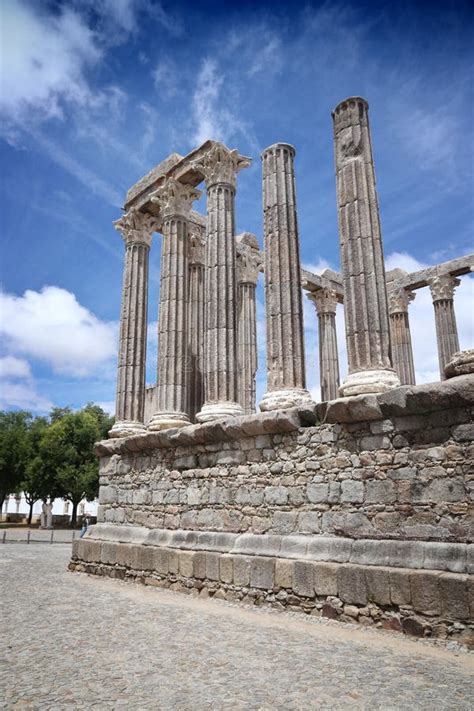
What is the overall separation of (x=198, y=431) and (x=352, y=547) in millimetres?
3879

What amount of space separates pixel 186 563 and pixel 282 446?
2954mm

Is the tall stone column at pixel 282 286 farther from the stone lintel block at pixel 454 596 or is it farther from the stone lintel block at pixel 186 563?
the stone lintel block at pixel 454 596

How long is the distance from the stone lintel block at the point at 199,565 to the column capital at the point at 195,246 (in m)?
8.95

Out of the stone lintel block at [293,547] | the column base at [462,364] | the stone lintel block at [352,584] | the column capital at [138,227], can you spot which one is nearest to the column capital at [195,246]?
the column capital at [138,227]

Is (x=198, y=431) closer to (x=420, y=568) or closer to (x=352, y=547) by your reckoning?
(x=352, y=547)

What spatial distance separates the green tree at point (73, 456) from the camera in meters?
36.3

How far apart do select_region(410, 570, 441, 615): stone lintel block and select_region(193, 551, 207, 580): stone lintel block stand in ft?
13.5

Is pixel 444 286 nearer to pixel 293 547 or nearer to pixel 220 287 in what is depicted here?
pixel 220 287

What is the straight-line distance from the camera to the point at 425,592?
20.4 ft

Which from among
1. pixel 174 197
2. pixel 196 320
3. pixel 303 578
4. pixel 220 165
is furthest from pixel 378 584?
pixel 174 197

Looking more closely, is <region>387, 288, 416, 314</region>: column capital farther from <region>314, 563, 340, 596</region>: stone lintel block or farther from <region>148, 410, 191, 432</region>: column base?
<region>314, 563, 340, 596</region>: stone lintel block

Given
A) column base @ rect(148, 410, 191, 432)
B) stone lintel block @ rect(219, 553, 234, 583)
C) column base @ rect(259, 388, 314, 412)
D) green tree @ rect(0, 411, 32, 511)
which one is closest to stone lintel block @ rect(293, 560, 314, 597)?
stone lintel block @ rect(219, 553, 234, 583)

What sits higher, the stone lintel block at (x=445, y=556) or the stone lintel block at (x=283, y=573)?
the stone lintel block at (x=445, y=556)

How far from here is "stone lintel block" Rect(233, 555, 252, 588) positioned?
8516mm
